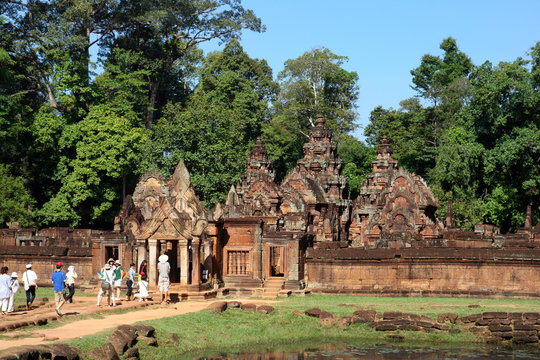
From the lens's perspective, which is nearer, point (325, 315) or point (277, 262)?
point (325, 315)

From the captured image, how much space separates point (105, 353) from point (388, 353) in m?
7.99

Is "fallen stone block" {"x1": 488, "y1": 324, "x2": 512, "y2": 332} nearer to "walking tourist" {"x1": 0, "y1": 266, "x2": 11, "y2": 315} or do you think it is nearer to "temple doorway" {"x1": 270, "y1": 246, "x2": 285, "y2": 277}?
"temple doorway" {"x1": 270, "y1": 246, "x2": 285, "y2": 277}

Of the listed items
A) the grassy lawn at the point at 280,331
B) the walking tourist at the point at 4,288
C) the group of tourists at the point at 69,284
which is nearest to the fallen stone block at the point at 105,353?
the grassy lawn at the point at 280,331

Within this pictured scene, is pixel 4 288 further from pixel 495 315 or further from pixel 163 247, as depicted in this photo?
pixel 495 315

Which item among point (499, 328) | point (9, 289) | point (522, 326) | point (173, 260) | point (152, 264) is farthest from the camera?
point (173, 260)

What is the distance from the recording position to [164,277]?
25922 mm

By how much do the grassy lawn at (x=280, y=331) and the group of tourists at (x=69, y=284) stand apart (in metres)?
2.67

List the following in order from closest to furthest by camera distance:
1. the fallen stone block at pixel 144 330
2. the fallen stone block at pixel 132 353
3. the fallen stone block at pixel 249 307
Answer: the fallen stone block at pixel 132 353, the fallen stone block at pixel 144 330, the fallen stone block at pixel 249 307

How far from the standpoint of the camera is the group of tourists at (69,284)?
22.0 metres

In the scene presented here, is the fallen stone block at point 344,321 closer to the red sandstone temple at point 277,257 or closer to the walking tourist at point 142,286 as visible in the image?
the red sandstone temple at point 277,257

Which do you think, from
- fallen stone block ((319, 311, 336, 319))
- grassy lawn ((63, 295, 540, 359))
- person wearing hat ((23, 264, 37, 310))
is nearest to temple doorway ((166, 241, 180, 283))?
grassy lawn ((63, 295, 540, 359))

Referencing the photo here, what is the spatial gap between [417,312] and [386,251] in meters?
5.12

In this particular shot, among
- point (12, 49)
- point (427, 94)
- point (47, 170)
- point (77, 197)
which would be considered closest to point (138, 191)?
point (77, 197)

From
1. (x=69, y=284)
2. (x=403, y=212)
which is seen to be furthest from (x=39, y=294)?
(x=403, y=212)
